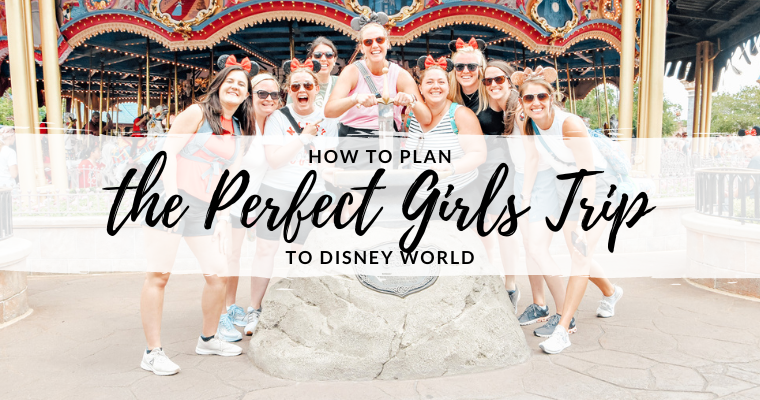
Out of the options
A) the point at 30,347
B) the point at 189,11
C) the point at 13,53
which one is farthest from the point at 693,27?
the point at 30,347

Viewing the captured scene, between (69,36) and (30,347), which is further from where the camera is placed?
(69,36)

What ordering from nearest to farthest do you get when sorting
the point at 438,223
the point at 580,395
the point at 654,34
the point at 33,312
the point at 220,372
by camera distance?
the point at 580,395, the point at 220,372, the point at 438,223, the point at 33,312, the point at 654,34

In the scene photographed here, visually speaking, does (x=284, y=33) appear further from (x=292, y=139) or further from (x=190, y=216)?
(x=190, y=216)

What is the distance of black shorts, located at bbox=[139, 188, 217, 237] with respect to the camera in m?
3.24

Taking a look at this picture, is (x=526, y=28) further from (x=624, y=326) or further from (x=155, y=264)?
(x=155, y=264)

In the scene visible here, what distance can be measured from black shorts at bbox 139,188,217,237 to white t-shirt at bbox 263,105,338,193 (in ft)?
2.22

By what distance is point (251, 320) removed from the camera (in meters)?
4.14

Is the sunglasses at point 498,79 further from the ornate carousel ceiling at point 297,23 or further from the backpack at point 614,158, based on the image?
the ornate carousel ceiling at point 297,23

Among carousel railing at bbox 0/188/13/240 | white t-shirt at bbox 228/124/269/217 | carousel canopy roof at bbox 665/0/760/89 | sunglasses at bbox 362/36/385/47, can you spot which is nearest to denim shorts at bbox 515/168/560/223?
sunglasses at bbox 362/36/385/47

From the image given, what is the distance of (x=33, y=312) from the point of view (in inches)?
191

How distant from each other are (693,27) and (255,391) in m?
16.0

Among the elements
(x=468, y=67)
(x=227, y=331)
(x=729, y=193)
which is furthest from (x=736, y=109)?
(x=227, y=331)

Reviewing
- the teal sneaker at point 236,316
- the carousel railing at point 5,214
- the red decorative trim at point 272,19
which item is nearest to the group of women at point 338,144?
the teal sneaker at point 236,316

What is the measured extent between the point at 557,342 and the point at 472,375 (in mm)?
740
